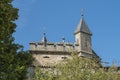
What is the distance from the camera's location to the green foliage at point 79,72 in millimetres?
31587

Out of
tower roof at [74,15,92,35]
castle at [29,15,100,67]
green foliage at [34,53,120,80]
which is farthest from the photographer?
tower roof at [74,15,92,35]

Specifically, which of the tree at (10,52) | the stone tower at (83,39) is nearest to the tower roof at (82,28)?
the stone tower at (83,39)

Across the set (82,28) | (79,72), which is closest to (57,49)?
(82,28)

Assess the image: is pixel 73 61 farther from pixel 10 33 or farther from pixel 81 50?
pixel 81 50

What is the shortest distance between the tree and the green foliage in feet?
22.1

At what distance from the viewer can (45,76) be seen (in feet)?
109

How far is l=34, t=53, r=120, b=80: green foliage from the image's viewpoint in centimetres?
3159

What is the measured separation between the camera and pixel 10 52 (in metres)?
24.6

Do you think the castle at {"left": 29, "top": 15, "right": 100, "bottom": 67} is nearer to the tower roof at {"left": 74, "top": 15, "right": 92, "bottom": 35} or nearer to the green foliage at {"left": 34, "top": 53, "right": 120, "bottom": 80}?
the tower roof at {"left": 74, "top": 15, "right": 92, "bottom": 35}

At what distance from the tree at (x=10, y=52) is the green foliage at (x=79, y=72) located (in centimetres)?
674

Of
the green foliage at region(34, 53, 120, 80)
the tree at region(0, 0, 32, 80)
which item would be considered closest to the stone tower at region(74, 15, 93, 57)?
the green foliage at region(34, 53, 120, 80)

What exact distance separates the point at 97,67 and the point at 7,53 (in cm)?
1050

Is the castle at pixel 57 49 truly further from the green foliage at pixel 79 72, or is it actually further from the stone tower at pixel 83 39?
the green foliage at pixel 79 72

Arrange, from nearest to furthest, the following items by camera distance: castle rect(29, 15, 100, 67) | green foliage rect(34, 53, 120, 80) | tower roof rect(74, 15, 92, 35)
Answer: green foliage rect(34, 53, 120, 80)
castle rect(29, 15, 100, 67)
tower roof rect(74, 15, 92, 35)
